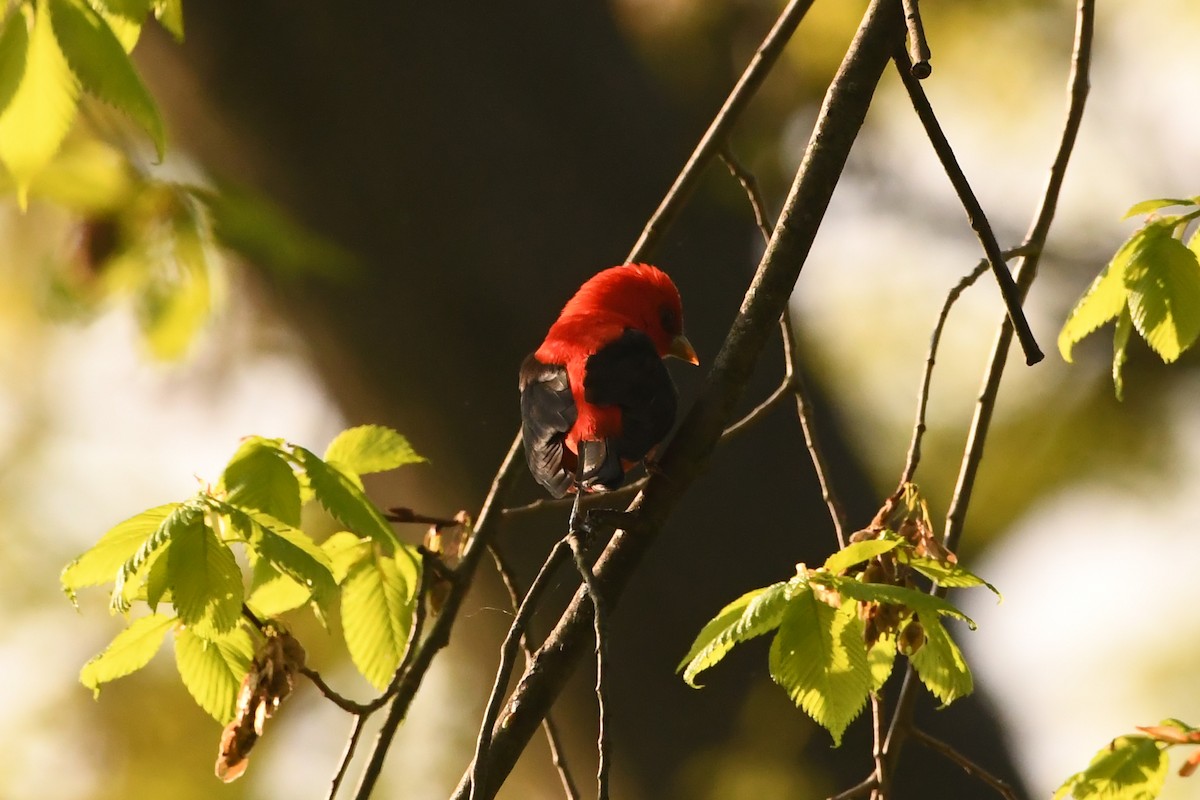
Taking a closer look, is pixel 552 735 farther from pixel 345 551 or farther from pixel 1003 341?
pixel 1003 341

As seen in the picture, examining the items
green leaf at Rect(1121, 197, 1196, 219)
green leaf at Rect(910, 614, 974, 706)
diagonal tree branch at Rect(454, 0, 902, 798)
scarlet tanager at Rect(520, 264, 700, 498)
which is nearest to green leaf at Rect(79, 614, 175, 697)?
diagonal tree branch at Rect(454, 0, 902, 798)

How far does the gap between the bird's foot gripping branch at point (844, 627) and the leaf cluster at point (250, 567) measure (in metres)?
0.57

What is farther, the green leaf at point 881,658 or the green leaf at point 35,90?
the green leaf at point 881,658

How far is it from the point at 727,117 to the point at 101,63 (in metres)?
1.43

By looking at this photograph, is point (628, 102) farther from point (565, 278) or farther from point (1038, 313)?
point (1038, 313)

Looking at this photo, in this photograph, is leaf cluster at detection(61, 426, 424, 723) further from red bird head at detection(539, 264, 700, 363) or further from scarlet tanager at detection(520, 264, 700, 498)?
red bird head at detection(539, 264, 700, 363)

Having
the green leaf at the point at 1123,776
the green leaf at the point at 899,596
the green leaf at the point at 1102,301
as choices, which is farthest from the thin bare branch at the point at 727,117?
the green leaf at the point at 1123,776

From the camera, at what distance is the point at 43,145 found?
1.21 metres

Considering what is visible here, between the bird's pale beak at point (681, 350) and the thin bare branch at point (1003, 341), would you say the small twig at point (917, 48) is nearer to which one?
the thin bare branch at point (1003, 341)

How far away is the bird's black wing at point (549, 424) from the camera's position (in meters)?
2.48

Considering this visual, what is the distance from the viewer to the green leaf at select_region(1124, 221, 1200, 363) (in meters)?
1.90

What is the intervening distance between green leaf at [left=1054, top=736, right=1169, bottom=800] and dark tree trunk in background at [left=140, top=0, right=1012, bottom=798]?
4.66 ft

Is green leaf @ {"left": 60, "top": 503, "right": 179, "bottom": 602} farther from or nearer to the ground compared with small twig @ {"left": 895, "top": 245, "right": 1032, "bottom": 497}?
nearer to the ground

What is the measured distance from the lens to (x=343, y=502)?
185cm
